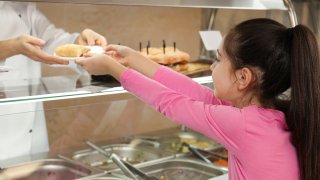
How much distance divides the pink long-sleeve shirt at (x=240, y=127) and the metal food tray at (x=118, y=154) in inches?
16.5

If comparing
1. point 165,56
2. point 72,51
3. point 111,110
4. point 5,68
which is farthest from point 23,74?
point 111,110

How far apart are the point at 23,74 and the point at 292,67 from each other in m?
0.64

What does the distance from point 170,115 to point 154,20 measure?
1136 millimetres

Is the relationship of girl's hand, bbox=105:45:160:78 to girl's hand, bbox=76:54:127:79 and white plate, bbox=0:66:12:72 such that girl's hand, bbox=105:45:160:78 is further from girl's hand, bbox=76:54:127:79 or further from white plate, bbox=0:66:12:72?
white plate, bbox=0:66:12:72

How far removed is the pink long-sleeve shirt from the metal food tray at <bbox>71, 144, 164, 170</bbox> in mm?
420

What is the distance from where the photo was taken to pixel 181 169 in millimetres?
1143

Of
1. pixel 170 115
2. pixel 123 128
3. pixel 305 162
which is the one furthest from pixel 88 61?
pixel 123 128

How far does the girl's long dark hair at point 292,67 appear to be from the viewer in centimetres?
72

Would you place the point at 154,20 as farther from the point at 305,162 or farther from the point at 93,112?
the point at 305,162

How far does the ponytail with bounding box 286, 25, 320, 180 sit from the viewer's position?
0.72 meters

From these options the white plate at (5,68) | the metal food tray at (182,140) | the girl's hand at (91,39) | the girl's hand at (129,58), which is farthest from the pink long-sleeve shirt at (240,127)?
the metal food tray at (182,140)

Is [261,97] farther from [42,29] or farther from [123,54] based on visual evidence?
[42,29]

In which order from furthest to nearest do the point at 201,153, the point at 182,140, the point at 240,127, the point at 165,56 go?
the point at 182,140
the point at 201,153
the point at 165,56
the point at 240,127

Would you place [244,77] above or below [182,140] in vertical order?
above
